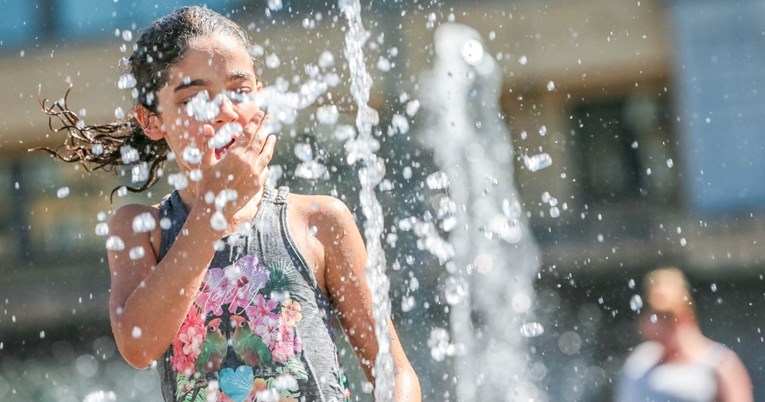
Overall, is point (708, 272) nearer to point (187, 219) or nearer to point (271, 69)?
point (271, 69)

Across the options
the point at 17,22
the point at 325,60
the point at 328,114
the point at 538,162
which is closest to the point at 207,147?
the point at 538,162

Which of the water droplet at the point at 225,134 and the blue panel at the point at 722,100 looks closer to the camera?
the water droplet at the point at 225,134

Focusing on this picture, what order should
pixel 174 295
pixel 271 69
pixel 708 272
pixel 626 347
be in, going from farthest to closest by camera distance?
pixel 708 272 → pixel 271 69 → pixel 626 347 → pixel 174 295

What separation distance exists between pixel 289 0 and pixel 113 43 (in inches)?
76.6

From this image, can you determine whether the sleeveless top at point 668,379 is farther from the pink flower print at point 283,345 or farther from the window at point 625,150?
the window at point 625,150

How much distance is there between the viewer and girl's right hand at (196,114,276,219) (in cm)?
157

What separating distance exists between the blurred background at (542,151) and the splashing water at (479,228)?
160mm

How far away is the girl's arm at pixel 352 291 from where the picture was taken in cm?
170

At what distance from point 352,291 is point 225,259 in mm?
189

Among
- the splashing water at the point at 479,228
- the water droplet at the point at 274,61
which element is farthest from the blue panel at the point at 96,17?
the splashing water at the point at 479,228

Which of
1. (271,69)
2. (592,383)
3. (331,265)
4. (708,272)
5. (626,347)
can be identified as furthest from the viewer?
(708,272)

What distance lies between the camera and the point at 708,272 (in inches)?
332

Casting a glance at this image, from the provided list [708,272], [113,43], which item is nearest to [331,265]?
[708,272]

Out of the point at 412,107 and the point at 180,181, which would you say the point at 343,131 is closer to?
the point at 412,107
